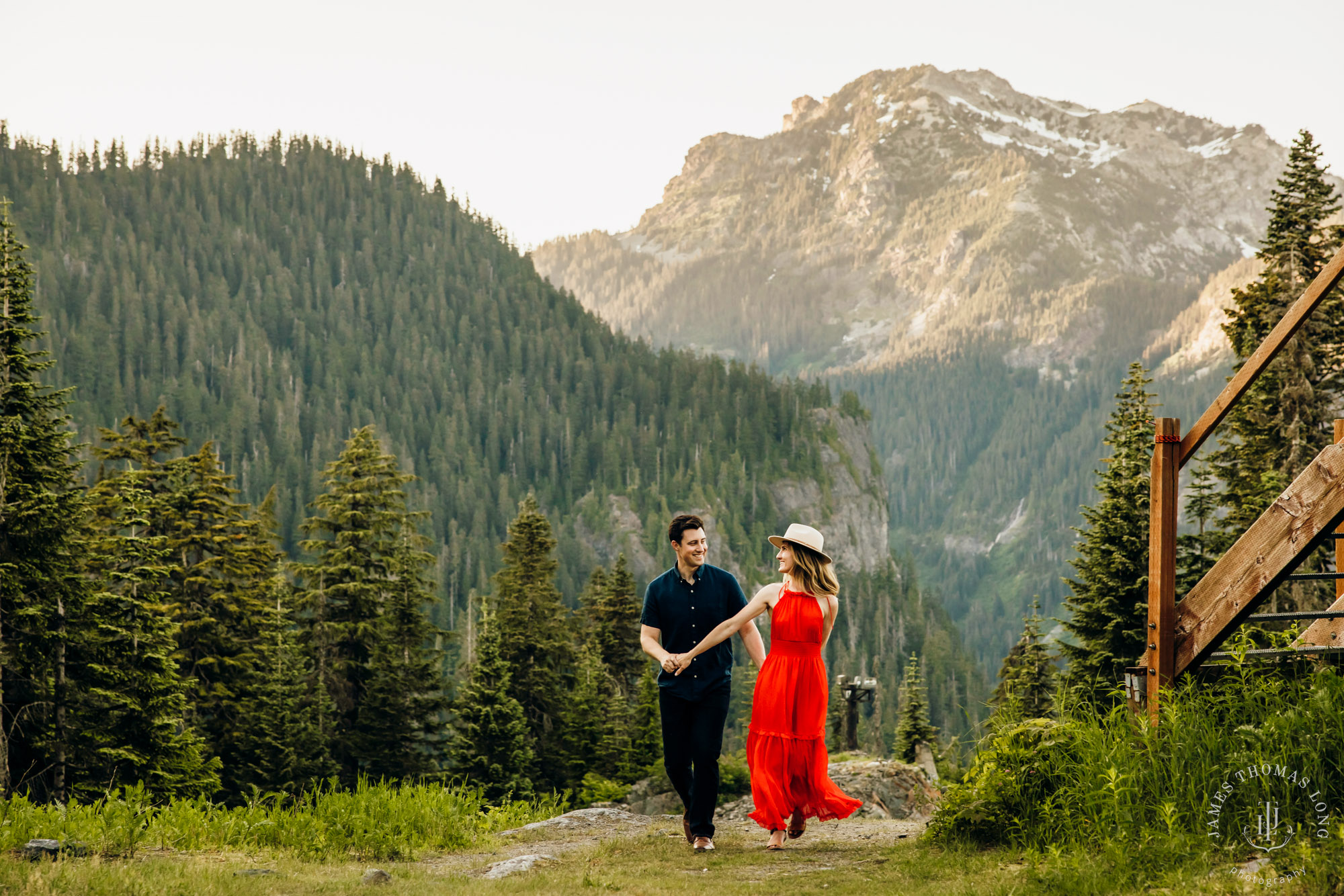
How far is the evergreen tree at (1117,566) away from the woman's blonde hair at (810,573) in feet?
56.9

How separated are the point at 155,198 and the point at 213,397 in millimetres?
63546

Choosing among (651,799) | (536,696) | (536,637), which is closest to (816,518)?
(536,696)

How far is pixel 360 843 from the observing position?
25.8ft

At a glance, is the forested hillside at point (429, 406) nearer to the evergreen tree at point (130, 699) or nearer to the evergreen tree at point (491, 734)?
the evergreen tree at point (491, 734)

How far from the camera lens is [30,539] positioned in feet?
66.3

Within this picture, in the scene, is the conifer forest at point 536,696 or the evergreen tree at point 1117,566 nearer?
the conifer forest at point 536,696

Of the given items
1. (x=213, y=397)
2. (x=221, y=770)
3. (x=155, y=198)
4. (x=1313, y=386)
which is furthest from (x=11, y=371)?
(x=155, y=198)

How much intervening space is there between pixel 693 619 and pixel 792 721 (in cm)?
101

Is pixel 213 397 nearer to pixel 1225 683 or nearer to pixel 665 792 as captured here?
pixel 665 792

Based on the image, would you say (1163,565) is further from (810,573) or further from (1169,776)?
(810,573)

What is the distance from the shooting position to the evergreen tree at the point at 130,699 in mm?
21578

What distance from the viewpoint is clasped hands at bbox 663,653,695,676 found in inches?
294

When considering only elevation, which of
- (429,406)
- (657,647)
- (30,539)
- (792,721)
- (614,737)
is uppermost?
(429,406)

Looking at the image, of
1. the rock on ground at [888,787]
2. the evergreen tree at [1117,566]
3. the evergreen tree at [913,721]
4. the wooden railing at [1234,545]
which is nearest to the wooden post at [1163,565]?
the wooden railing at [1234,545]
